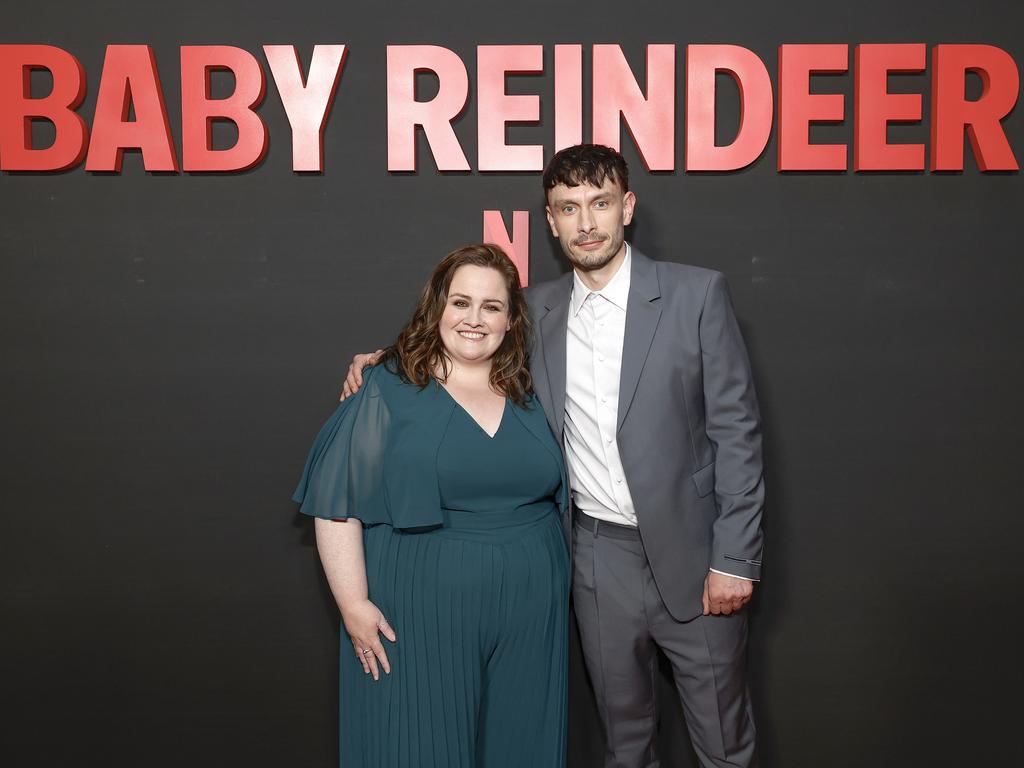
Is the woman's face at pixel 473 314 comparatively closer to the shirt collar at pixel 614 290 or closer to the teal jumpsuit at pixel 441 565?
the teal jumpsuit at pixel 441 565

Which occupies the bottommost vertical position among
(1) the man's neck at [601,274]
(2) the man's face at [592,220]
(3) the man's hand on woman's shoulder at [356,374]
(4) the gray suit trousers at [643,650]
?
(4) the gray suit trousers at [643,650]

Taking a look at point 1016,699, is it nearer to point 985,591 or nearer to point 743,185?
point 985,591

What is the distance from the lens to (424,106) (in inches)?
93.7

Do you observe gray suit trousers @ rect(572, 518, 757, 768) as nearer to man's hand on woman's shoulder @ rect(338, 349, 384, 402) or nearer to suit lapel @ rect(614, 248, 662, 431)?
suit lapel @ rect(614, 248, 662, 431)

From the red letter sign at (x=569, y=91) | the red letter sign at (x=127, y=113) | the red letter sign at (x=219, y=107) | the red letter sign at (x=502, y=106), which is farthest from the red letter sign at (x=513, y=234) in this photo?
the red letter sign at (x=127, y=113)

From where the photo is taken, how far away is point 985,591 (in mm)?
2512

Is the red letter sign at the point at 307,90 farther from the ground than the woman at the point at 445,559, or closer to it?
farther from the ground

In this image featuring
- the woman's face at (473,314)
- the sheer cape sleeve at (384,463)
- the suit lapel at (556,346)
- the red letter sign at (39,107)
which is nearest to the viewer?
the sheer cape sleeve at (384,463)

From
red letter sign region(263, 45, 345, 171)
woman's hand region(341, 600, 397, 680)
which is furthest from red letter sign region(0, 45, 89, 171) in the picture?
woman's hand region(341, 600, 397, 680)

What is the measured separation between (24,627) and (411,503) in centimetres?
168

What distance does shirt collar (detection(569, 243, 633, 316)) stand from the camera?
2.04m

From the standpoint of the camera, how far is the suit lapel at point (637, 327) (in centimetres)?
195

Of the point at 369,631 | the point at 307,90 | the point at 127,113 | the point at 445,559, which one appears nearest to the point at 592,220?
the point at 445,559

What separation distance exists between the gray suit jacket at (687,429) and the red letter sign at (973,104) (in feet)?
3.45
